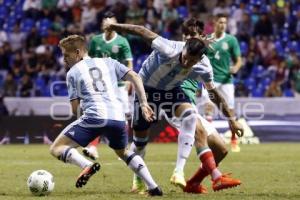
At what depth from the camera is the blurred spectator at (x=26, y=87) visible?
23109mm

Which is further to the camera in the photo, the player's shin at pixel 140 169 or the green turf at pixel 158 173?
the green turf at pixel 158 173

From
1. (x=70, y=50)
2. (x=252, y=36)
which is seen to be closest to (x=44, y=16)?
(x=252, y=36)

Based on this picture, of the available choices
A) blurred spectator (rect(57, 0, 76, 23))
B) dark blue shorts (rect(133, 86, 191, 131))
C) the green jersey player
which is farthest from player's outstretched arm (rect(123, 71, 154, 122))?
blurred spectator (rect(57, 0, 76, 23))

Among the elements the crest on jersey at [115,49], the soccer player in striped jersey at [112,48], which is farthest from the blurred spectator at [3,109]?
the crest on jersey at [115,49]

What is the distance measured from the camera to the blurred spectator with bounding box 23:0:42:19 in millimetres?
26703

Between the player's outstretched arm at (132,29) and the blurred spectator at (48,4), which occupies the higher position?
the player's outstretched arm at (132,29)

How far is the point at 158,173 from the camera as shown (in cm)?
1239

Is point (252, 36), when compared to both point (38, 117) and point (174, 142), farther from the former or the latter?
point (38, 117)

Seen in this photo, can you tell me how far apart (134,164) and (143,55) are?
1533 cm

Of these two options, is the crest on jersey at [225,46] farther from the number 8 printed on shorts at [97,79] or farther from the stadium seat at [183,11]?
the number 8 printed on shorts at [97,79]

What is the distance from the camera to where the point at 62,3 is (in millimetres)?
26750

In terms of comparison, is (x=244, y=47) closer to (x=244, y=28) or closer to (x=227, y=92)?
(x=244, y=28)

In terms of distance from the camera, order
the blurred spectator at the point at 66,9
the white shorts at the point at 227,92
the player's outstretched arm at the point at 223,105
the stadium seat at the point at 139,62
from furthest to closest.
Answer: the blurred spectator at the point at 66,9 < the stadium seat at the point at 139,62 < the white shorts at the point at 227,92 < the player's outstretched arm at the point at 223,105

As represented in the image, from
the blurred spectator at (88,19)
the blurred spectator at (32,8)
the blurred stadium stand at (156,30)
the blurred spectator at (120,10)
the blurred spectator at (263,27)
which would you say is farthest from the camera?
the blurred spectator at (32,8)
